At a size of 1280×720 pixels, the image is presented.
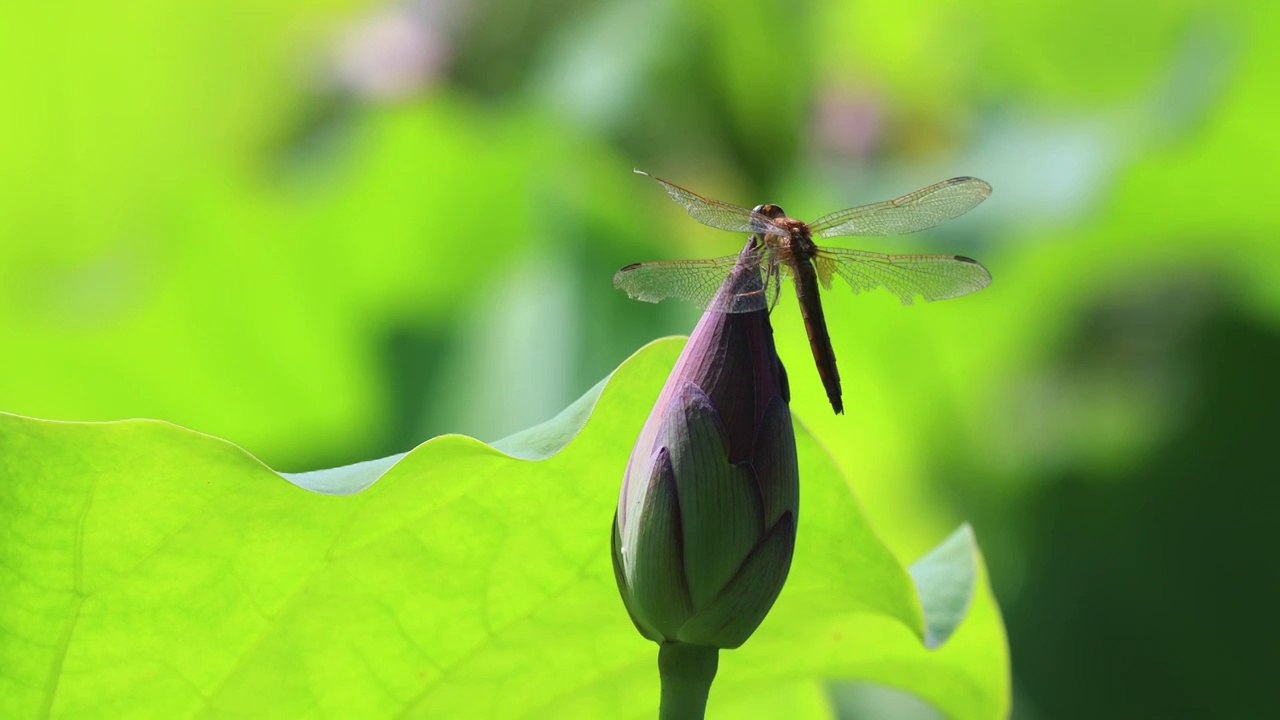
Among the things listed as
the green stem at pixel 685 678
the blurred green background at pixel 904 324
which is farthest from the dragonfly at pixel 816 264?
the blurred green background at pixel 904 324

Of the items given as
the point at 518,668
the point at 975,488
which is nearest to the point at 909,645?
the point at 518,668

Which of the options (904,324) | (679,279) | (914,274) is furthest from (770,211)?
(904,324)

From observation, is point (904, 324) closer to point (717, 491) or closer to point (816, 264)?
point (816, 264)

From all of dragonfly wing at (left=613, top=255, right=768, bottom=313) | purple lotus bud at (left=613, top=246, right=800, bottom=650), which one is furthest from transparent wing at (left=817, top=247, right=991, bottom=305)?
purple lotus bud at (left=613, top=246, right=800, bottom=650)

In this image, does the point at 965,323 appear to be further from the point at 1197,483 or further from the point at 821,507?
the point at 821,507

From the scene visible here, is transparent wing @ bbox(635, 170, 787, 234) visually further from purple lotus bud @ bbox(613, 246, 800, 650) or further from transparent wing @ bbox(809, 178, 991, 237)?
purple lotus bud @ bbox(613, 246, 800, 650)

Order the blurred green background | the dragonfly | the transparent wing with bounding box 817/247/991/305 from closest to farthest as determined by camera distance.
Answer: the dragonfly → the transparent wing with bounding box 817/247/991/305 → the blurred green background
